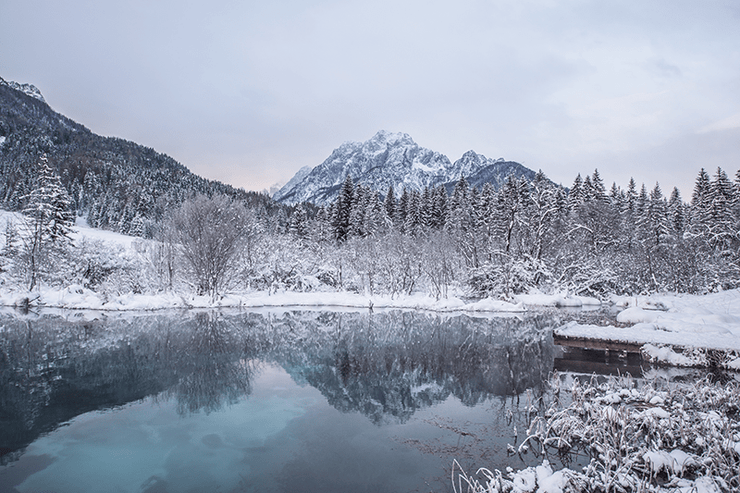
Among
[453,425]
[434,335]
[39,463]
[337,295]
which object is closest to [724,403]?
[453,425]

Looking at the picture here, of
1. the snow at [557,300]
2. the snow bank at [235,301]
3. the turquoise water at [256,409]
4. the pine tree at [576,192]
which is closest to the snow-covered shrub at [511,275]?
the snow at [557,300]

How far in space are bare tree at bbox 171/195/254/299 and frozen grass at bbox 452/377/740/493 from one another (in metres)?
25.4

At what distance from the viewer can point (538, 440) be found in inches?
275

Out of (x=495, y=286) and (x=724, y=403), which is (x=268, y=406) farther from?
(x=495, y=286)

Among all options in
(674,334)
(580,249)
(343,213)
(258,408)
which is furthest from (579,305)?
(343,213)

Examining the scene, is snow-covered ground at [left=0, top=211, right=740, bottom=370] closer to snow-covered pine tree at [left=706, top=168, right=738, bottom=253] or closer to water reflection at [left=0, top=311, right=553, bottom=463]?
water reflection at [left=0, top=311, right=553, bottom=463]

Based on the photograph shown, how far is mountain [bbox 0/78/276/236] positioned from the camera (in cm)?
7375

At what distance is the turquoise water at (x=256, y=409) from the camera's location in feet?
20.3

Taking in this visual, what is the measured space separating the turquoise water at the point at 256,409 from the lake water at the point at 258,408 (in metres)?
0.03

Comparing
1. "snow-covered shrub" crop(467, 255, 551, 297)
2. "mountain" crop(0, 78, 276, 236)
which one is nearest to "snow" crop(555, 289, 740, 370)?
"snow-covered shrub" crop(467, 255, 551, 297)

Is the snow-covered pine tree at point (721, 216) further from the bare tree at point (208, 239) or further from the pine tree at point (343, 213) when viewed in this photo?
the bare tree at point (208, 239)

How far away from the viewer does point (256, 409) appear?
29.9ft

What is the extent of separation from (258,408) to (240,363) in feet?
13.9

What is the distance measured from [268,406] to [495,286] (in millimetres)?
25234
